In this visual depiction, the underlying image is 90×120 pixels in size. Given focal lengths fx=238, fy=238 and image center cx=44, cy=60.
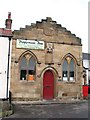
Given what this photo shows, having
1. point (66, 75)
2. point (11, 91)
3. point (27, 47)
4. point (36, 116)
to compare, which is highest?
point (27, 47)

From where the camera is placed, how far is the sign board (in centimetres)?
1914

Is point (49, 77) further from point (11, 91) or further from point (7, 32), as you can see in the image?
point (7, 32)

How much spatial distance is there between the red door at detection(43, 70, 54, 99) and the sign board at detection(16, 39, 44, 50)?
2.21 m

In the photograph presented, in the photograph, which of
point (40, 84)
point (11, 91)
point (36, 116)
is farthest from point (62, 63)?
point (36, 116)

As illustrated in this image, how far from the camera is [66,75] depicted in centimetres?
2069

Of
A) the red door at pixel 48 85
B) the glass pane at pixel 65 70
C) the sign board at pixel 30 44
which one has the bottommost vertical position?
the red door at pixel 48 85

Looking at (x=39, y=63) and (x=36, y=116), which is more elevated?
(x=39, y=63)


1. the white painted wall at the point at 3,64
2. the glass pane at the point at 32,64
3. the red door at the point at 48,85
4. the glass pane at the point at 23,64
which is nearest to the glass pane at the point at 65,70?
the red door at the point at 48,85

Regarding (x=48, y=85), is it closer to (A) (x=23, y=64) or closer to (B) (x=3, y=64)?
(A) (x=23, y=64)

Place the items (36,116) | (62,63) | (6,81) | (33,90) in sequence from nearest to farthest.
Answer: (36,116) < (6,81) < (33,90) < (62,63)

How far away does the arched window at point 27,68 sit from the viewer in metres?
19.3

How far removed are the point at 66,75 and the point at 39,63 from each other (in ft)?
9.02

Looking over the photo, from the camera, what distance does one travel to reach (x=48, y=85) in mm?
19906

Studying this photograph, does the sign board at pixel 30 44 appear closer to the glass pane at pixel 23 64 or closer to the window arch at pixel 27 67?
the window arch at pixel 27 67
